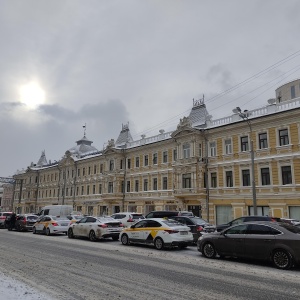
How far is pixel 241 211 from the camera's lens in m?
31.1

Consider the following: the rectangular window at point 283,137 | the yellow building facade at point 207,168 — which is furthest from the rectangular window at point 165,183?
the rectangular window at point 283,137

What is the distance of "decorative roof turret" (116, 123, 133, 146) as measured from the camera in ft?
173

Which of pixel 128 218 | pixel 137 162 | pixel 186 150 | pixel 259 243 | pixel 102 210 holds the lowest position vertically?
pixel 259 243

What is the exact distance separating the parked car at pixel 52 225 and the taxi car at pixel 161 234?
9.32m

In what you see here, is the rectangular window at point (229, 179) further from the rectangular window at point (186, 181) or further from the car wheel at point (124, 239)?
the car wheel at point (124, 239)

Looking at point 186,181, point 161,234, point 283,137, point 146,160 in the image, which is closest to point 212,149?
point 186,181

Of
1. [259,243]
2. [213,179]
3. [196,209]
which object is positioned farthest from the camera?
[196,209]

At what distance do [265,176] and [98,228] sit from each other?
17781 millimetres

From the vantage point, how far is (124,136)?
53.6 meters

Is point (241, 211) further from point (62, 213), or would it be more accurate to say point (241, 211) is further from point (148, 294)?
point (148, 294)

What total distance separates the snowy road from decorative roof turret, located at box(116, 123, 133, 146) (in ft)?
130

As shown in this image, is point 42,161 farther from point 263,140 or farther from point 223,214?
point 263,140

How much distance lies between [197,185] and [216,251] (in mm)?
21902

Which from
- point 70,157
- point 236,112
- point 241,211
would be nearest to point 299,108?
point 236,112
